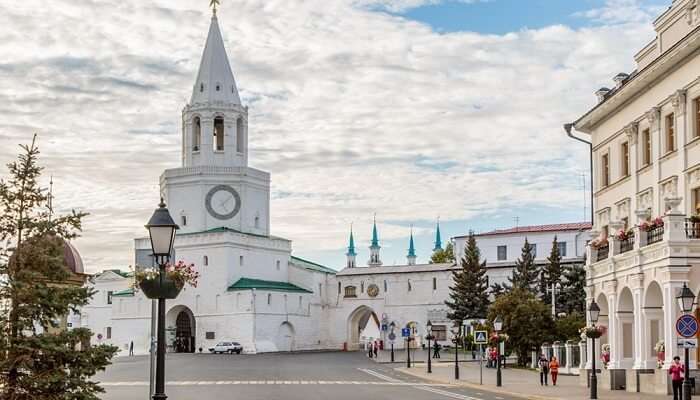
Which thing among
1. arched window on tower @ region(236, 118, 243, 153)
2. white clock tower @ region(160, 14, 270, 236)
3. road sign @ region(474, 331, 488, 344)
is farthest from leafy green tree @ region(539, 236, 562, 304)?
road sign @ region(474, 331, 488, 344)

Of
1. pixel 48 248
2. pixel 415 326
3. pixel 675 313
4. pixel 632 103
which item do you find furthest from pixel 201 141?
pixel 48 248

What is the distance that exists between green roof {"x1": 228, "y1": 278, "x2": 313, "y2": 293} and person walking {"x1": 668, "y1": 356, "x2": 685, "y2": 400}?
264 feet

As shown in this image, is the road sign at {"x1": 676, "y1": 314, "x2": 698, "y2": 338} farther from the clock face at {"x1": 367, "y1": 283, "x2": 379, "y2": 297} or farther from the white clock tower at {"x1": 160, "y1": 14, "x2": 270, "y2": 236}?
the clock face at {"x1": 367, "y1": 283, "x2": 379, "y2": 297}

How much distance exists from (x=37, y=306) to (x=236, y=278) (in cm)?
9483

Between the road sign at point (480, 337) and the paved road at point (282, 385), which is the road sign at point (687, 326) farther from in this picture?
the road sign at point (480, 337)

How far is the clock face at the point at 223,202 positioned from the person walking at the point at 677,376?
87.9 m

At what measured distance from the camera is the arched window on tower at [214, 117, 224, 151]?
11759 cm

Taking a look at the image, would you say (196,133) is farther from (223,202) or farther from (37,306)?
(37,306)

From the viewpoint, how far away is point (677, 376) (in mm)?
31469

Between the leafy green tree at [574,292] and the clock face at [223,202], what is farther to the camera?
the clock face at [223,202]

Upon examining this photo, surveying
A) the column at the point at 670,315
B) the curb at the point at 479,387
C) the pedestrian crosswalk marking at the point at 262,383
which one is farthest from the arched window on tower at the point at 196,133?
the column at the point at 670,315

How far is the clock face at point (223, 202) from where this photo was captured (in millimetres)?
117688

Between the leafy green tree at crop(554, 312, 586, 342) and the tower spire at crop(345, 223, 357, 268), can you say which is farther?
the tower spire at crop(345, 223, 357, 268)

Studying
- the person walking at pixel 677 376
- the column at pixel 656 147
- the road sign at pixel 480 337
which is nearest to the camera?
the person walking at pixel 677 376
